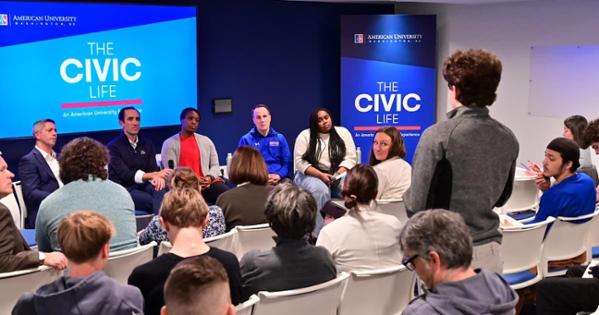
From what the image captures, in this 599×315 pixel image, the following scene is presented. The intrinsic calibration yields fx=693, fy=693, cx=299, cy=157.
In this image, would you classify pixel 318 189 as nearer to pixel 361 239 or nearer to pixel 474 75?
pixel 361 239

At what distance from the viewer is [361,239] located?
3.59 m

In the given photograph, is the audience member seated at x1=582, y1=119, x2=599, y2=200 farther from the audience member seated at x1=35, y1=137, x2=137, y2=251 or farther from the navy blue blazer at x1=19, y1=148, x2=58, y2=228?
the navy blue blazer at x1=19, y1=148, x2=58, y2=228

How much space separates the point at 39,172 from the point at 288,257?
3353 millimetres

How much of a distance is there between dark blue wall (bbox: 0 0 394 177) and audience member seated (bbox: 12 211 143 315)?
209 inches

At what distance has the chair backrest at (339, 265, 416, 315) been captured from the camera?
3.36 meters

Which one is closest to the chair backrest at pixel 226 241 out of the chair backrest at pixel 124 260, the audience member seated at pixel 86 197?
the chair backrest at pixel 124 260

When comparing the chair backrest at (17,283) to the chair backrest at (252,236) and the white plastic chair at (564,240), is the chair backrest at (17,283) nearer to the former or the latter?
the chair backrest at (252,236)

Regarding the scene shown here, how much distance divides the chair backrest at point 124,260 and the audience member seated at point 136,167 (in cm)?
282

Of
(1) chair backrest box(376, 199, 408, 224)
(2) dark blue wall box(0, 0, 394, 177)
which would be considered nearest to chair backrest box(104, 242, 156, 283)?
(1) chair backrest box(376, 199, 408, 224)

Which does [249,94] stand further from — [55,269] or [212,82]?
[55,269]

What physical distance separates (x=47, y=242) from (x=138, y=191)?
9.13 ft

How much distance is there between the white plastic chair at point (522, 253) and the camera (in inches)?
Result: 161

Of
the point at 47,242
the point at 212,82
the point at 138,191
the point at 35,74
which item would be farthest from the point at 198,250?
the point at 212,82

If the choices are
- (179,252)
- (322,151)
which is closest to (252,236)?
(179,252)
